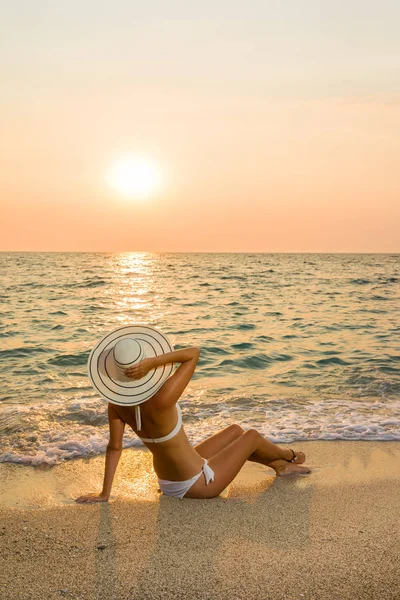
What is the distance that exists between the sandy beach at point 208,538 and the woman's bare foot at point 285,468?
85 millimetres

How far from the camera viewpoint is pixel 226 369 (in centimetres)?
1072

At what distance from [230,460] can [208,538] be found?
90cm

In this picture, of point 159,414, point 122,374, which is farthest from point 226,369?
point 122,374

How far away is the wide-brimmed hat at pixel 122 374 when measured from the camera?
159 inches

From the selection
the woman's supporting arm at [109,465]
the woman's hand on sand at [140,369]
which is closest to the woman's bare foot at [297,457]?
the woman's supporting arm at [109,465]

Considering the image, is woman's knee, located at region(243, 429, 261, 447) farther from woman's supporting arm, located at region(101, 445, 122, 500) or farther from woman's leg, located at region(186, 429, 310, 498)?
woman's supporting arm, located at region(101, 445, 122, 500)

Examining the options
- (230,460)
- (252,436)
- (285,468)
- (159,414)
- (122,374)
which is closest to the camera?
(122,374)

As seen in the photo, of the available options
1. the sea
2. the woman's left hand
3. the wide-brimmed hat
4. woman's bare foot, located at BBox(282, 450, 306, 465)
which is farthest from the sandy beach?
the sea

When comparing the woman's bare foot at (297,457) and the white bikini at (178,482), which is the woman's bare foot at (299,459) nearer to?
the woman's bare foot at (297,457)

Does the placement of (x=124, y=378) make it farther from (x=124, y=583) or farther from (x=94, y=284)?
(x=94, y=284)

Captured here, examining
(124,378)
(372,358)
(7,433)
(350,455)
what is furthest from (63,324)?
(124,378)

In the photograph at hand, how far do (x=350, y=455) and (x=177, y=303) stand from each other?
53.1 feet

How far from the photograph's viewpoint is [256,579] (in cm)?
339

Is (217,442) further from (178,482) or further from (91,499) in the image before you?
(91,499)
